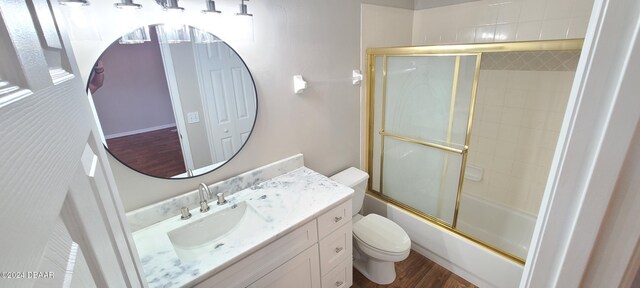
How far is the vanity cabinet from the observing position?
116cm

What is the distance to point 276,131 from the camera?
1691 millimetres

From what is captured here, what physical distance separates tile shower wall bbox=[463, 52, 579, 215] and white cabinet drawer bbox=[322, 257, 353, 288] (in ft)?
4.81

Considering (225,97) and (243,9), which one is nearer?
(243,9)

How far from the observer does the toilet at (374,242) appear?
1.72 meters

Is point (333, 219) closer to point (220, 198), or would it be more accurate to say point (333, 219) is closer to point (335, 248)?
point (335, 248)

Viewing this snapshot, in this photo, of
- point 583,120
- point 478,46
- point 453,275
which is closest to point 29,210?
point 583,120

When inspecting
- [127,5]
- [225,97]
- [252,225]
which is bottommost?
[252,225]

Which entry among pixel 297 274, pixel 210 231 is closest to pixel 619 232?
pixel 297 274

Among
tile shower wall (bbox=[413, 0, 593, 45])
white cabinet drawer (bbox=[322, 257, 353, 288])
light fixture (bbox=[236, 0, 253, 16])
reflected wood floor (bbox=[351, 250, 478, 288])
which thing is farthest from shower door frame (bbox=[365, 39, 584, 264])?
light fixture (bbox=[236, 0, 253, 16])

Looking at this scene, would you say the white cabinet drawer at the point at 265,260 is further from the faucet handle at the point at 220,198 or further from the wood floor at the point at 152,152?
the wood floor at the point at 152,152

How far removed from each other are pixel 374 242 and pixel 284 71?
1.26 metres

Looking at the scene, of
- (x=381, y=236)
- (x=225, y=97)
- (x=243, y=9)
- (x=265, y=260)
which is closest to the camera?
(x=265, y=260)

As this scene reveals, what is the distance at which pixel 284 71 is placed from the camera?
1.62 m

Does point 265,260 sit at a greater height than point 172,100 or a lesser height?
lesser
